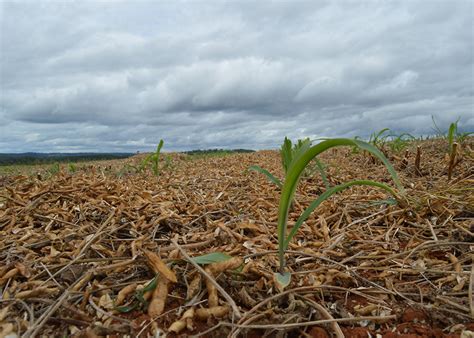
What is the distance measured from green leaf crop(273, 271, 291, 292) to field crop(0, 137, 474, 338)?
0.06 feet

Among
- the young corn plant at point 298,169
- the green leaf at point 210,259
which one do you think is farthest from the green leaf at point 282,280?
the green leaf at point 210,259

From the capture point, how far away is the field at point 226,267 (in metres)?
0.91

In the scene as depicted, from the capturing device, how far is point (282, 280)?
101cm

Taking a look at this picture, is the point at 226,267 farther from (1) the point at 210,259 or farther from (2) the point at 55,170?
(2) the point at 55,170

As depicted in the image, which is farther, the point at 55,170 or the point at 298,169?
the point at 55,170

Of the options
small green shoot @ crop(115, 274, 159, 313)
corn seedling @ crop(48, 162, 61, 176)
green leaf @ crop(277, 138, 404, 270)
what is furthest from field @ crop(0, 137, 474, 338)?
corn seedling @ crop(48, 162, 61, 176)

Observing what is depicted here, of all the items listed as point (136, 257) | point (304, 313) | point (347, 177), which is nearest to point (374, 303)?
point (304, 313)

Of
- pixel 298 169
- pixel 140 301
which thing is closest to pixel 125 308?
pixel 140 301

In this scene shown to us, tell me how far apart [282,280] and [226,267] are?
0.17 metres

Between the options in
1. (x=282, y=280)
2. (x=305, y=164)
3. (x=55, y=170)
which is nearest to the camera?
(x=305, y=164)

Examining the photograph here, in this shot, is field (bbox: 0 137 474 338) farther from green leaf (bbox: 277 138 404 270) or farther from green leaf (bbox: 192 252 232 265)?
green leaf (bbox: 277 138 404 270)

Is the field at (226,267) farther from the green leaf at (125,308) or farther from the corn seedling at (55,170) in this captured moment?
the corn seedling at (55,170)

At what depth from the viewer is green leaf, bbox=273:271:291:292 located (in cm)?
100

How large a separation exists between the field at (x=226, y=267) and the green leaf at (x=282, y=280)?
0.02 m
